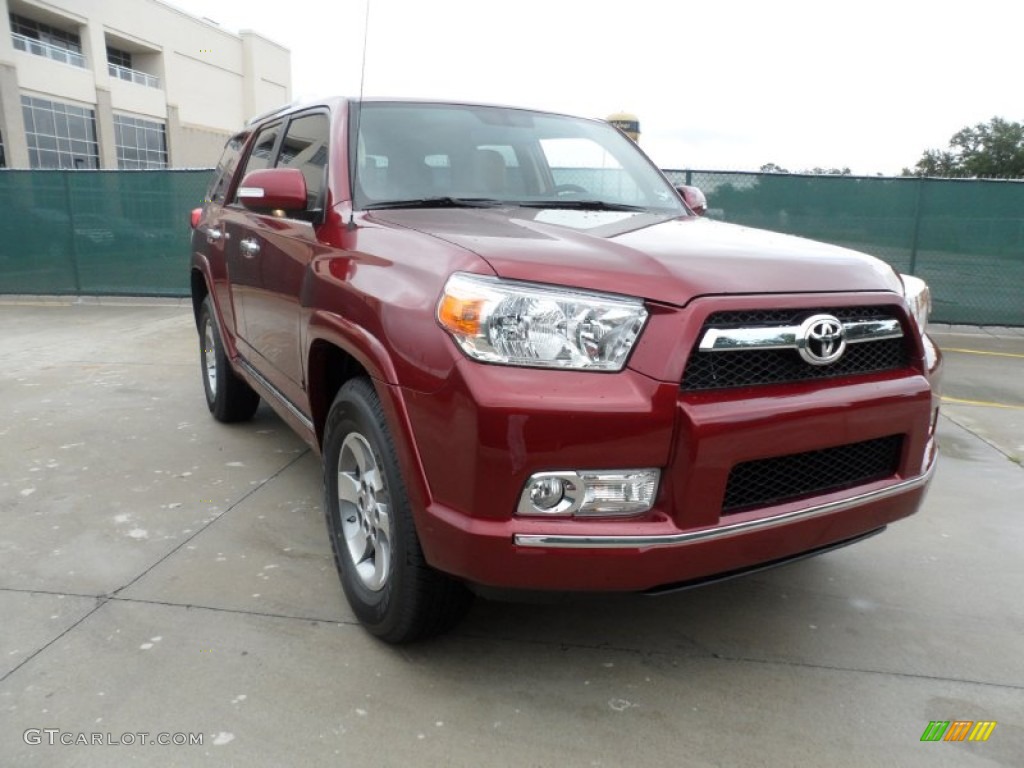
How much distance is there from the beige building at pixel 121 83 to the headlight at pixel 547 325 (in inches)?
1629

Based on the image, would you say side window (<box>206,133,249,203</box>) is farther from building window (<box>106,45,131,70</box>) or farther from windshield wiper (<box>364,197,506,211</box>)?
building window (<box>106,45,131,70</box>)

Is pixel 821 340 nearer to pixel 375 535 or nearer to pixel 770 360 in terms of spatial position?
pixel 770 360

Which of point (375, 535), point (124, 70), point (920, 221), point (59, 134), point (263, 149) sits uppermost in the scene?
point (124, 70)

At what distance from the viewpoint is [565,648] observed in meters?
2.70

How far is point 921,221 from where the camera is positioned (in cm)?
949

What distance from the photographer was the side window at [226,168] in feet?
16.1

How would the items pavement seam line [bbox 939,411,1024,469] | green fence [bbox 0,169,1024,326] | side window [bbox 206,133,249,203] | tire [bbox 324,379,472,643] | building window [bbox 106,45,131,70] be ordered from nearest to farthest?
tire [bbox 324,379,472,643] < pavement seam line [bbox 939,411,1024,469] < side window [bbox 206,133,249,203] < green fence [bbox 0,169,1024,326] < building window [bbox 106,45,131,70]

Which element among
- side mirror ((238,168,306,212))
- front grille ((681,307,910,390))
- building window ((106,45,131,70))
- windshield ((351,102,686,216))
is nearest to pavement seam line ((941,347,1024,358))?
windshield ((351,102,686,216))

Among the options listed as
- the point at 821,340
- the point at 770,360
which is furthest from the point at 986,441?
the point at 770,360

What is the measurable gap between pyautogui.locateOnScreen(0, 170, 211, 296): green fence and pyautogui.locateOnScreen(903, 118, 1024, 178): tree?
5294 cm

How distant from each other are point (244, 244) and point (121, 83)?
4914 centimetres

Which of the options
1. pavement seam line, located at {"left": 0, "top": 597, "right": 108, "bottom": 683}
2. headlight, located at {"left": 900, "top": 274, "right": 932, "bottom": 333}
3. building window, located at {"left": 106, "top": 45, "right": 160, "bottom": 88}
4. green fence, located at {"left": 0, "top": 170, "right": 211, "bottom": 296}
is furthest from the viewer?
building window, located at {"left": 106, "top": 45, "right": 160, "bottom": 88}

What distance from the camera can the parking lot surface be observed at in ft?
7.30

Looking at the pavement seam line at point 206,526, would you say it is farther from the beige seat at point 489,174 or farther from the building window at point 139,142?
the building window at point 139,142
